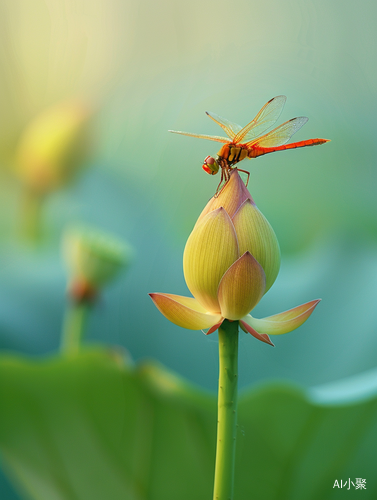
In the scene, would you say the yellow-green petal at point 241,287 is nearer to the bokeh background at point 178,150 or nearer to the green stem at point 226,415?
the green stem at point 226,415

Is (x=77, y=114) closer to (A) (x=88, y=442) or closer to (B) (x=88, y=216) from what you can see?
(B) (x=88, y=216)

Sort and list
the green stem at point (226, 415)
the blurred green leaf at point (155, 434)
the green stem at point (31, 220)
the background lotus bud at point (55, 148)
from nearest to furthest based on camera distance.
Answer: the green stem at point (226, 415) → the blurred green leaf at point (155, 434) → the background lotus bud at point (55, 148) → the green stem at point (31, 220)

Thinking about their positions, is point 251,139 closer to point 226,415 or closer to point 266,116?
point 266,116

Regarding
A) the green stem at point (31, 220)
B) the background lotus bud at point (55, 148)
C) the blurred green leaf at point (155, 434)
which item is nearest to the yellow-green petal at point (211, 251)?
the blurred green leaf at point (155, 434)

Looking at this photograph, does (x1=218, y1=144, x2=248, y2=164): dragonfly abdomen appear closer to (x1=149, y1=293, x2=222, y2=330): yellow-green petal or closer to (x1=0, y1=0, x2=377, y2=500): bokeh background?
(x1=149, y1=293, x2=222, y2=330): yellow-green petal

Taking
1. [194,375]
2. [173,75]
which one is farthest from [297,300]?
[173,75]
